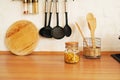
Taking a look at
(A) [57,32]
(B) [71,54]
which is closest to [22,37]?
(A) [57,32]

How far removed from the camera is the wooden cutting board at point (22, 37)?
1.38 metres

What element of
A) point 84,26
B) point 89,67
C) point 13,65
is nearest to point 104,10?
point 84,26

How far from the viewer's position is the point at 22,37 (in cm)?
139

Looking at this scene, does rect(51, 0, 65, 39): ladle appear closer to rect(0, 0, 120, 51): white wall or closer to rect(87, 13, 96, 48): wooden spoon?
rect(0, 0, 120, 51): white wall

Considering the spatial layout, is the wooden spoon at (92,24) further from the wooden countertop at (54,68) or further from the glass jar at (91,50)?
the wooden countertop at (54,68)

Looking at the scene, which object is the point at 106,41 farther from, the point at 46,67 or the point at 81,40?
the point at 46,67

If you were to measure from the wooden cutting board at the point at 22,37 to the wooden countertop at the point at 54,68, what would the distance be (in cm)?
5

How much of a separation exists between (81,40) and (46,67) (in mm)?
412

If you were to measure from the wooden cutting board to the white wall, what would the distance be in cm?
4

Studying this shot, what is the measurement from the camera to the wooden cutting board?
1382mm

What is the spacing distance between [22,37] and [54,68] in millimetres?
427

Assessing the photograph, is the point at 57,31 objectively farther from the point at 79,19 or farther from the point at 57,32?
the point at 79,19

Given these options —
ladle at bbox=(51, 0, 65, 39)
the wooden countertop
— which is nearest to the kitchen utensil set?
ladle at bbox=(51, 0, 65, 39)

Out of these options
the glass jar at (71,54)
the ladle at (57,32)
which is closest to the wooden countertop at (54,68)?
the glass jar at (71,54)
